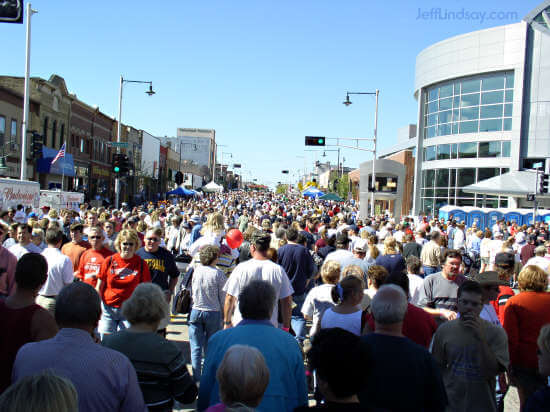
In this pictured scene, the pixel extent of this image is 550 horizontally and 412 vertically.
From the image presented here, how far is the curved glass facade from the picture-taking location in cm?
3638

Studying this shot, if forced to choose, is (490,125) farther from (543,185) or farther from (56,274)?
(56,274)

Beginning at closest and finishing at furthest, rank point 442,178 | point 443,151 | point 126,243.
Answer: point 126,243
point 443,151
point 442,178

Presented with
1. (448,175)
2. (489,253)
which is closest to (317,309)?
(489,253)

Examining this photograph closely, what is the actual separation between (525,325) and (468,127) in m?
36.1

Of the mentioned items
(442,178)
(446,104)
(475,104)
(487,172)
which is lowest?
(442,178)

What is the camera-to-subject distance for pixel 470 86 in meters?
37.8

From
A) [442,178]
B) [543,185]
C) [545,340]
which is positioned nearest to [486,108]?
[442,178]

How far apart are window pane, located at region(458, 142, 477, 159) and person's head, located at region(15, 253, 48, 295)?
38329 millimetres

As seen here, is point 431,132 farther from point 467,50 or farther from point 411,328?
point 411,328

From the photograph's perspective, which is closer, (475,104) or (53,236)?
(53,236)

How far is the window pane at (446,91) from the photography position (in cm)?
3925

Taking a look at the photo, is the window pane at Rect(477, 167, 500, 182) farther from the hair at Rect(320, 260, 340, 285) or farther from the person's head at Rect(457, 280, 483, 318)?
the person's head at Rect(457, 280, 483, 318)

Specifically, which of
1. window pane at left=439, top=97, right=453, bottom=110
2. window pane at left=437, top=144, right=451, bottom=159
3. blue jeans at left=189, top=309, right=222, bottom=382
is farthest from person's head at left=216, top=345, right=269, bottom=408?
window pane at left=439, top=97, right=453, bottom=110

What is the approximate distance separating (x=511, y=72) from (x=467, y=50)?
3.85m
